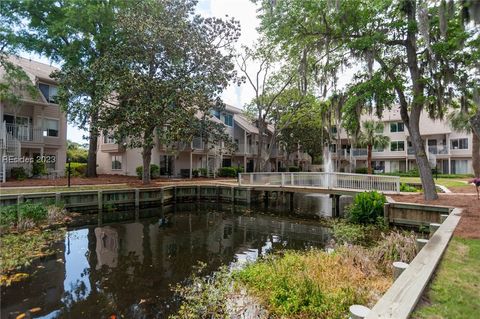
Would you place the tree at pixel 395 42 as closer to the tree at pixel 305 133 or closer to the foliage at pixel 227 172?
the tree at pixel 305 133

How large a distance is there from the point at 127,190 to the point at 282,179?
9.83 meters

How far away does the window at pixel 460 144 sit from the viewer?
3334 cm

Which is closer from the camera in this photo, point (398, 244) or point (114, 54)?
point (398, 244)

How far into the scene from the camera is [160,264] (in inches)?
321

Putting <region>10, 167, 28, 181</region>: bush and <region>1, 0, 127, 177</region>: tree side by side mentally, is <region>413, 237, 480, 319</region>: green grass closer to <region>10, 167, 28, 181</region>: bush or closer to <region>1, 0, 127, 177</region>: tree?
<region>1, 0, 127, 177</region>: tree

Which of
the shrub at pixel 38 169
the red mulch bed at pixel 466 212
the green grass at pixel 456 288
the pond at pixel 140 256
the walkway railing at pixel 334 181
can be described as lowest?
the pond at pixel 140 256

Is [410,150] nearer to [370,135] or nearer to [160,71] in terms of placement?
[370,135]

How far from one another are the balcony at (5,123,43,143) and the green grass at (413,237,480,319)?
2458 cm

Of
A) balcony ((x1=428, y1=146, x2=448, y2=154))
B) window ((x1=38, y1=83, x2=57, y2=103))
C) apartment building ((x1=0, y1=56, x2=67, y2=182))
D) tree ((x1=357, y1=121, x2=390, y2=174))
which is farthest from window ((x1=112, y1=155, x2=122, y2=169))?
balcony ((x1=428, y1=146, x2=448, y2=154))

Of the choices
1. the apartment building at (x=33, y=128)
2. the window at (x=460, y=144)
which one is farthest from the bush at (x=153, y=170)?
the window at (x=460, y=144)

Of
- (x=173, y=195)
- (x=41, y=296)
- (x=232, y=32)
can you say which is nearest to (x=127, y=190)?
(x=173, y=195)

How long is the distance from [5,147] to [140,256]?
644 inches

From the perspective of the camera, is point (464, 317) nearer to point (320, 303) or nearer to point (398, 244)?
point (320, 303)

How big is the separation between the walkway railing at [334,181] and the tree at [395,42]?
239cm
